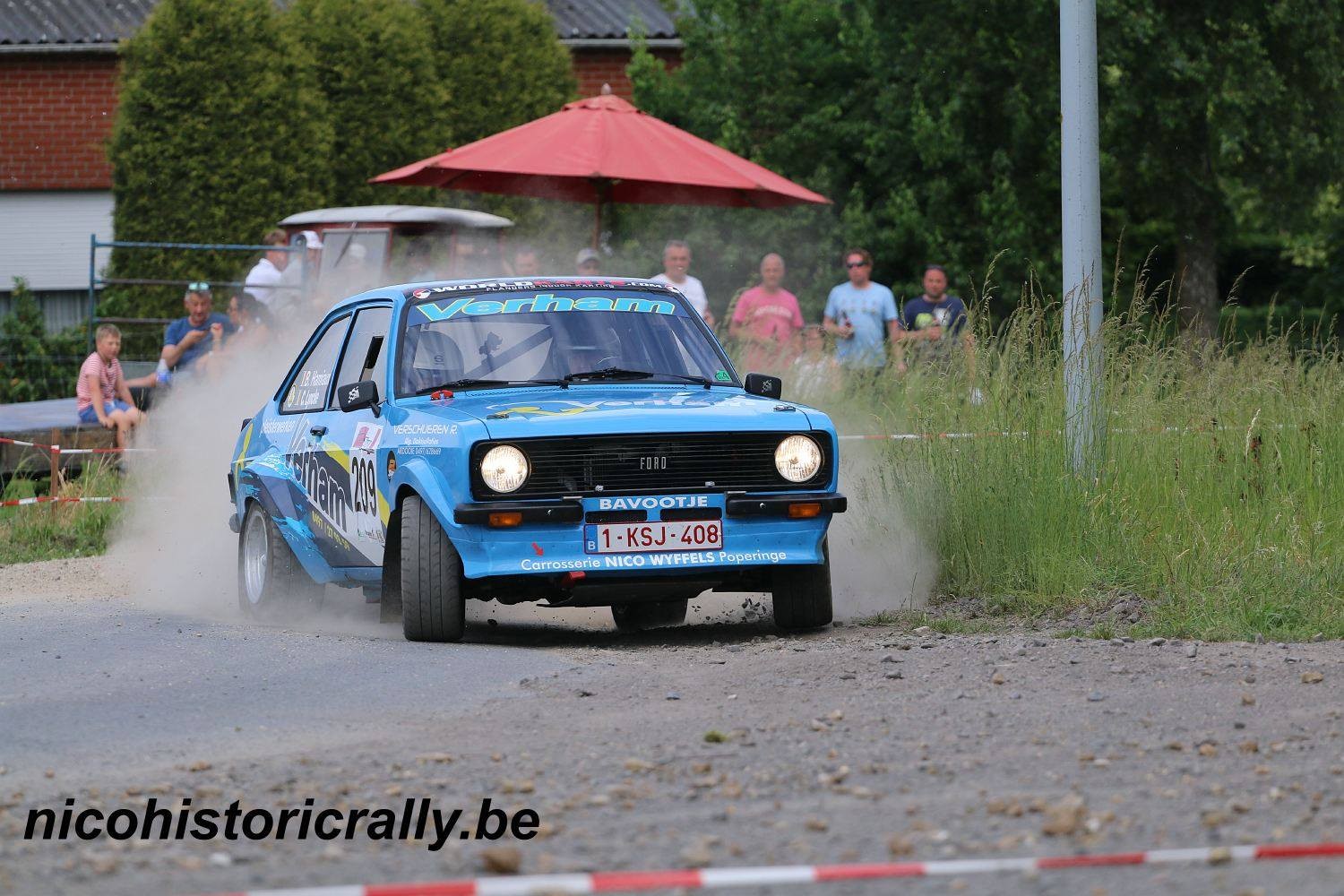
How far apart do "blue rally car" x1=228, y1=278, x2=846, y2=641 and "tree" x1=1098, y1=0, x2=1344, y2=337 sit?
46.0ft

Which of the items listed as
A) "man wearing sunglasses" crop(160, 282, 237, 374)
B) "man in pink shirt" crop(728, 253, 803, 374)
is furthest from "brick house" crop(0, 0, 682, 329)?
Result: "man in pink shirt" crop(728, 253, 803, 374)

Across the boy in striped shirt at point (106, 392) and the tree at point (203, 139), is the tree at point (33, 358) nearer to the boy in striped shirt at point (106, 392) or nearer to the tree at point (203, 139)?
the tree at point (203, 139)

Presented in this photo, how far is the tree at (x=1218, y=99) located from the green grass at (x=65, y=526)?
38.9ft

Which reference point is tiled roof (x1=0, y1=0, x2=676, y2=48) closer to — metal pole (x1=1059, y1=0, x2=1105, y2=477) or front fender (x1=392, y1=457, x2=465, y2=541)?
metal pole (x1=1059, y1=0, x2=1105, y2=477)

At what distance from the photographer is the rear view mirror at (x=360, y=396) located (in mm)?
9633

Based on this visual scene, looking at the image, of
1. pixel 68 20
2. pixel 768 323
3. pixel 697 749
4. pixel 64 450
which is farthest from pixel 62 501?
pixel 68 20

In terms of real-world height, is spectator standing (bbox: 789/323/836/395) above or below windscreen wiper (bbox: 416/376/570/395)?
below

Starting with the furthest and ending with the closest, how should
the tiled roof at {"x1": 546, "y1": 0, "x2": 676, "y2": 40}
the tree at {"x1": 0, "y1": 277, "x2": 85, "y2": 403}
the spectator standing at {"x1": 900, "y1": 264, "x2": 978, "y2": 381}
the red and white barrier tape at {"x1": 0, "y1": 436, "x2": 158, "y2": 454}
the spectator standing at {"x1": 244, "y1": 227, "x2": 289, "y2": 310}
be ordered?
the tiled roof at {"x1": 546, "y1": 0, "x2": 676, "y2": 40} < the tree at {"x1": 0, "y1": 277, "x2": 85, "y2": 403} < the spectator standing at {"x1": 244, "y1": 227, "x2": 289, "y2": 310} < the red and white barrier tape at {"x1": 0, "y1": 436, "x2": 158, "y2": 454} < the spectator standing at {"x1": 900, "y1": 264, "x2": 978, "y2": 381}

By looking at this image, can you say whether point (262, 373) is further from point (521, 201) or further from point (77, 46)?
point (77, 46)

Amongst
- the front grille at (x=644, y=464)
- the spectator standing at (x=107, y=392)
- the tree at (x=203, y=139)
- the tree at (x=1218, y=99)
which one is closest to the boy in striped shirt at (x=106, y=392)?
the spectator standing at (x=107, y=392)

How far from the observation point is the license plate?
28.9 feet

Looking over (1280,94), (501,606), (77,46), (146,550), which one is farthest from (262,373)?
(77,46)

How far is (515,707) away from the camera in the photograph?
7227 mm

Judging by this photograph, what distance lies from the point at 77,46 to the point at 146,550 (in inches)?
792
